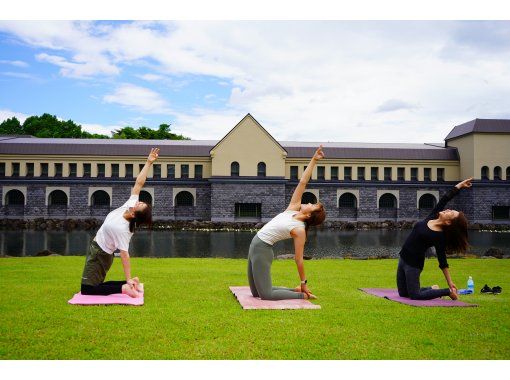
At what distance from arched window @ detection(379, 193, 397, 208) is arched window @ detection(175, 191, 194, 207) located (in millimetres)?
19579

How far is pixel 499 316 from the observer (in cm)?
728

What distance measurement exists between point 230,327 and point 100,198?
48.6 metres

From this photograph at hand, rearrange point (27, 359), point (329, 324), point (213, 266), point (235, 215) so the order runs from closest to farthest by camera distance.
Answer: point (27, 359) < point (329, 324) < point (213, 266) < point (235, 215)

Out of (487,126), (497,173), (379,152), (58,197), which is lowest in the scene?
(58,197)

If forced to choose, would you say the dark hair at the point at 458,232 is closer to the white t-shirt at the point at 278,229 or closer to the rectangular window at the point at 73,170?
the white t-shirt at the point at 278,229

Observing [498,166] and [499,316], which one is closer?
[499,316]

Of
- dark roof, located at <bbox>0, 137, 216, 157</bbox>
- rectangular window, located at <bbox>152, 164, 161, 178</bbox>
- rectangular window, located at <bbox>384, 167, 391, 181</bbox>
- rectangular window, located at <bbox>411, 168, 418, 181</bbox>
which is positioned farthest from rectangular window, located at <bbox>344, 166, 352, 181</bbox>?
rectangular window, located at <bbox>152, 164, 161, 178</bbox>

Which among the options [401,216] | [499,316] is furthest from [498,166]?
[499,316]

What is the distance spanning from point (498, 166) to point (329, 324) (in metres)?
51.9

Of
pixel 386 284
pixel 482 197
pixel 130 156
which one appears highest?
pixel 130 156

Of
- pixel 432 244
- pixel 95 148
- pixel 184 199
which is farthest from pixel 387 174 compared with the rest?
pixel 432 244

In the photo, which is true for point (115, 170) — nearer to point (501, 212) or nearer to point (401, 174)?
point (401, 174)

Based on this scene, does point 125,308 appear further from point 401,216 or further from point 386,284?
point 401,216

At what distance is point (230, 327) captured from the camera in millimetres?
6344
